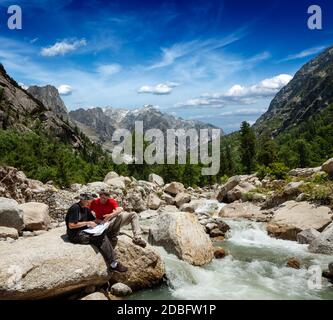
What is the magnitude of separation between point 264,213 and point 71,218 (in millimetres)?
22612

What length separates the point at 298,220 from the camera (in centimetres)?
2523

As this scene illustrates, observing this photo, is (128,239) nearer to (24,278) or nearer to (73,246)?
(73,246)

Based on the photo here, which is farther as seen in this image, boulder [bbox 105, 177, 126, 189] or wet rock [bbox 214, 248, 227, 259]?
boulder [bbox 105, 177, 126, 189]

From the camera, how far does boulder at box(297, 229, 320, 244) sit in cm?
2198

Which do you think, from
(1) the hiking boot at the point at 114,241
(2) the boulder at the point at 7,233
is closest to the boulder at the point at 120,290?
(1) the hiking boot at the point at 114,241

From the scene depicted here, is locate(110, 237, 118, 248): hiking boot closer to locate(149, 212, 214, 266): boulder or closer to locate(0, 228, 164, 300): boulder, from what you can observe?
locate(0, 228, 164, 300): boulder

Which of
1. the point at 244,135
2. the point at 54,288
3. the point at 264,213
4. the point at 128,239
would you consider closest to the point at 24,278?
the point at 54,288

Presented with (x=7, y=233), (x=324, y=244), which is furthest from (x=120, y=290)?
(x=324, y=244)

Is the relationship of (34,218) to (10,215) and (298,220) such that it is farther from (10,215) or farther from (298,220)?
(298,220)

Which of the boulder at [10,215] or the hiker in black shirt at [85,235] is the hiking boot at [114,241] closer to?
the hiker in black shirt at [85,235]

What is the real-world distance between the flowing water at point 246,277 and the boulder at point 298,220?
6.77 feet

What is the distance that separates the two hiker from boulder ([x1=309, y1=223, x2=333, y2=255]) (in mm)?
11158

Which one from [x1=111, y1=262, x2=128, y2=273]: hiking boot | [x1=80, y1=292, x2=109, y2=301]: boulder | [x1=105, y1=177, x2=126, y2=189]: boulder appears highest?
[x1=105, y1=177, x2=126, y2=189]: boulder

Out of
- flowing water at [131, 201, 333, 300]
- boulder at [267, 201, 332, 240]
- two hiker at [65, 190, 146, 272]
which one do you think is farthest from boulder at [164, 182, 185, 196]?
two hiker at [65, 190, 146, 272]
